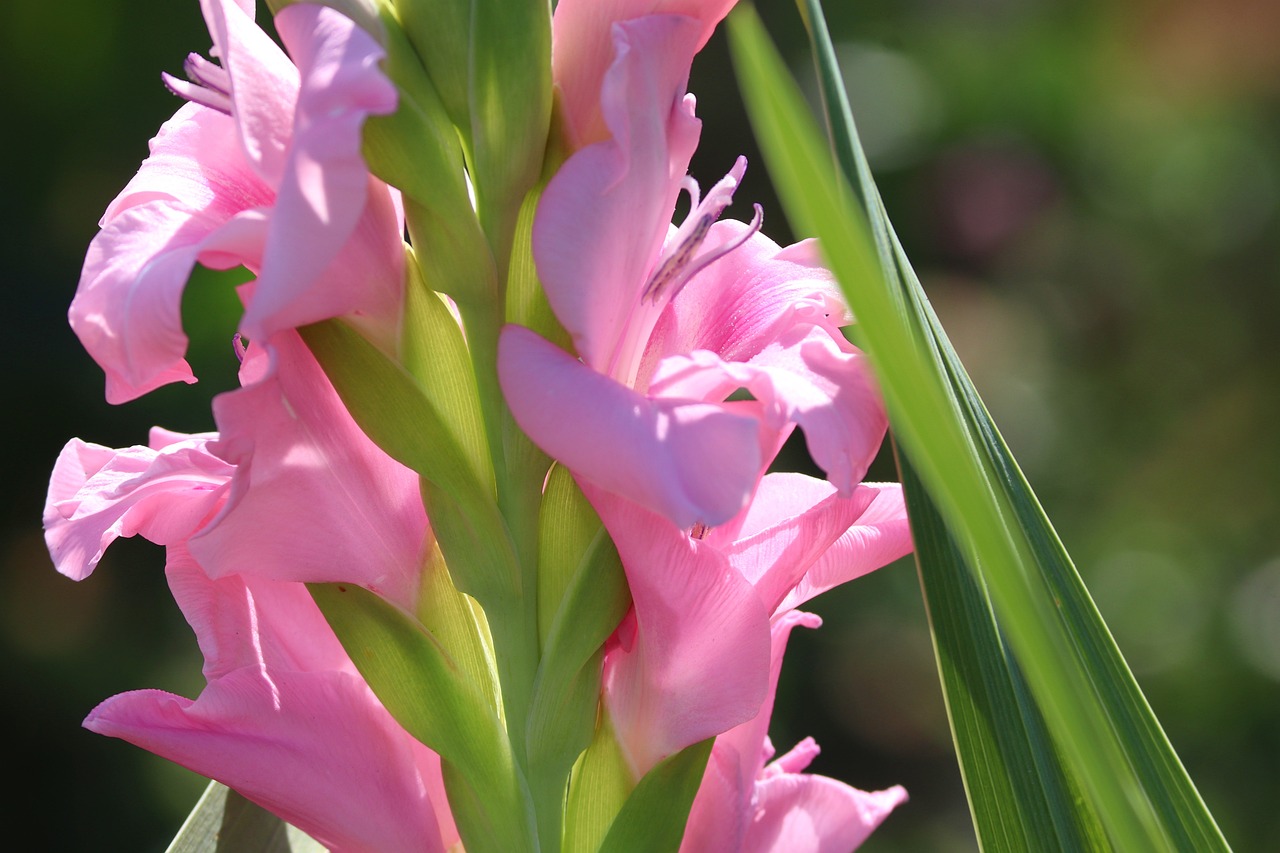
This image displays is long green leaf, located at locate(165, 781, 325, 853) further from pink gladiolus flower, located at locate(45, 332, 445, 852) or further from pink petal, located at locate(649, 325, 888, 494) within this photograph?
pink petal, located at locate(649, 325, 888, 494)

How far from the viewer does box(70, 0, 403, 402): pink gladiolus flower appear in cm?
26

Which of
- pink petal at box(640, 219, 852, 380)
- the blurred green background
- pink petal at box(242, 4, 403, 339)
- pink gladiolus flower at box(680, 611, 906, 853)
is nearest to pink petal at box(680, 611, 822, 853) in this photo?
pink gladiolus flower at box(680, 611, 906, 853)

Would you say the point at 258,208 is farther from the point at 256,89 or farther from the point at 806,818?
the point at 806,818

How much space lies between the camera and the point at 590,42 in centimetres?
34

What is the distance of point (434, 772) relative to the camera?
0.39 meters

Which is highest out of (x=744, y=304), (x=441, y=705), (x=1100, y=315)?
(x=744, y=304)

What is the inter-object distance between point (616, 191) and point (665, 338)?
0.07m

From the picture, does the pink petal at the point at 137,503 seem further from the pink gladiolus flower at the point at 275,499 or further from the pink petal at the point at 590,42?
the pink petal at the point at 590,42

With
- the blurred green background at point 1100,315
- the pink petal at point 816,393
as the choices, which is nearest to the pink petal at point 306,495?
the pink petal at point 816,393

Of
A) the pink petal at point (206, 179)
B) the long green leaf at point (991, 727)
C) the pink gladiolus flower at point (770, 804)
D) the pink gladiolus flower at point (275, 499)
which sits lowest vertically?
the pink gladiolus flower at point (770, 804)

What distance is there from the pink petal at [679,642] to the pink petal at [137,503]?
5.0 inches

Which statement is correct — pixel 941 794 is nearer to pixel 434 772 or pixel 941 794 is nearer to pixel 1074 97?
pixel 1074 97

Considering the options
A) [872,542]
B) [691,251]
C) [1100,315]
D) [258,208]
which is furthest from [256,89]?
[1100,315]

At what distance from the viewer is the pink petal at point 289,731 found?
1.13ft
